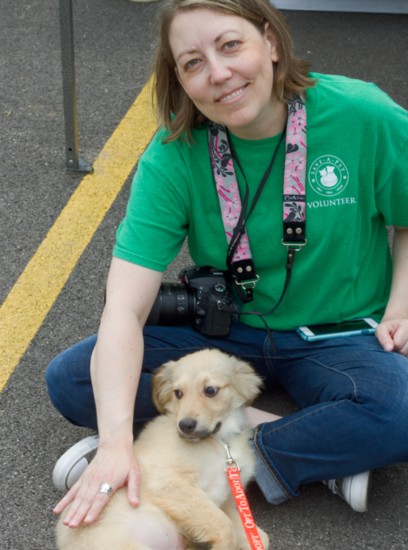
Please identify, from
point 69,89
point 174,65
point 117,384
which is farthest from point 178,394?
point 69,89

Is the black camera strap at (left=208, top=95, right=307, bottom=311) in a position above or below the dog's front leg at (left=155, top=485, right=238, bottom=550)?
above

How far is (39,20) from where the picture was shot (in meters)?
6.52

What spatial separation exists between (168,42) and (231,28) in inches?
9.8

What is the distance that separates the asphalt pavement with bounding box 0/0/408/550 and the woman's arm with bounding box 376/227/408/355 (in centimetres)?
47

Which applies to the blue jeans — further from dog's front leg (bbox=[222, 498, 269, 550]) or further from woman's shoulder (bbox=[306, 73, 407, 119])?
woman's shoulder (bbox=[306, 73, 407, 119])

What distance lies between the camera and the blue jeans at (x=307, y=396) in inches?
118

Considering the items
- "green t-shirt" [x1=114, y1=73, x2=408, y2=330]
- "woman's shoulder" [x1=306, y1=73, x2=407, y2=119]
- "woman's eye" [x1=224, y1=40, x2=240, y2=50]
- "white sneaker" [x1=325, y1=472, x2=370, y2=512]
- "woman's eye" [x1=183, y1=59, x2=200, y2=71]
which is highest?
"woman's eye" [x1=224, y1=40, x2=240, y2=50]

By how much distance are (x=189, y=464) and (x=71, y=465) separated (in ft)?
1.43

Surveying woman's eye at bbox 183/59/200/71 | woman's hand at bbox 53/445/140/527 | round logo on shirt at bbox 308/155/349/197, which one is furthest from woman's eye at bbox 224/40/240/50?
woman's hand at bbox 53/445/140/527

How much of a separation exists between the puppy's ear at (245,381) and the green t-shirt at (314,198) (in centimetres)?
27

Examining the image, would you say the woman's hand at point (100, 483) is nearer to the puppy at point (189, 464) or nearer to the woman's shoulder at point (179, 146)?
the puppy at point (189, 464)

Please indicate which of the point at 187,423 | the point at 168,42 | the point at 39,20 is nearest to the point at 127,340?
the point at 187,423

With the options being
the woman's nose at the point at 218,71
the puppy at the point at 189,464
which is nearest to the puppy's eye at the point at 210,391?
the puppy at the point at 189,464

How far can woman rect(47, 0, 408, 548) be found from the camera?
2.98 metres
